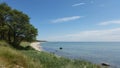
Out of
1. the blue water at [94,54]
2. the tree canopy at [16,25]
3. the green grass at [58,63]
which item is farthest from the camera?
the tree canopy at [16,25]

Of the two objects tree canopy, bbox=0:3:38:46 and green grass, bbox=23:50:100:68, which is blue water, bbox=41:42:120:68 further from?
green grass, bbox=23:50:100:68

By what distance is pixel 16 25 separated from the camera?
4500 centimetres

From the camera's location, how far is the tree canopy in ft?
148

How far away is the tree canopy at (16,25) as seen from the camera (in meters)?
45.2

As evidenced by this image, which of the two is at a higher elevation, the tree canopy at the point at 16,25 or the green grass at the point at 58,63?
the tree canopy at the point at 16,25

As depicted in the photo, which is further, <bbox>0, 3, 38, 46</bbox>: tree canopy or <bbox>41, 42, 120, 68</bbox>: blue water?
<bbox>0, 3, 38, 46</bbox>: tree canopy

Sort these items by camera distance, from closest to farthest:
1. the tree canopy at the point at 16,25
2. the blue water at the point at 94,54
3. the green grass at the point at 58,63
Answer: the green grass at the point at 58,63
the blue water at the point at 94,54
the tree canopy at the point at 16,25

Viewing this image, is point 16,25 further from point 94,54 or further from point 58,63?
point 58,63

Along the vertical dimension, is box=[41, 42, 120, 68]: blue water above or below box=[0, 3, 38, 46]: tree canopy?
below

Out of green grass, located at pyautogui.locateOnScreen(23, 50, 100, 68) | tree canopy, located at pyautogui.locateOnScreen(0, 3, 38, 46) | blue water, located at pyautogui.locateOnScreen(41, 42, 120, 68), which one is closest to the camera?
green grass, located at pyautogui.locateOnScreen(23, 50, 100, 68)

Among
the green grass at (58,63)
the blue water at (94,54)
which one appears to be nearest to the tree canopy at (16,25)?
the blue water at (94,54)

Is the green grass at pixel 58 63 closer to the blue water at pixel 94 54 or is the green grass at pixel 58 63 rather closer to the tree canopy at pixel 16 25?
the blue water at pixel 94 54

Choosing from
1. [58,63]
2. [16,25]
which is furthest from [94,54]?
[58,63]

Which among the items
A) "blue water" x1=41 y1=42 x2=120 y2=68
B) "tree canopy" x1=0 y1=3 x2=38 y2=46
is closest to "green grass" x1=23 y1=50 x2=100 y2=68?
"blue water" x1=41 y1=42 x2=120 y2=68
